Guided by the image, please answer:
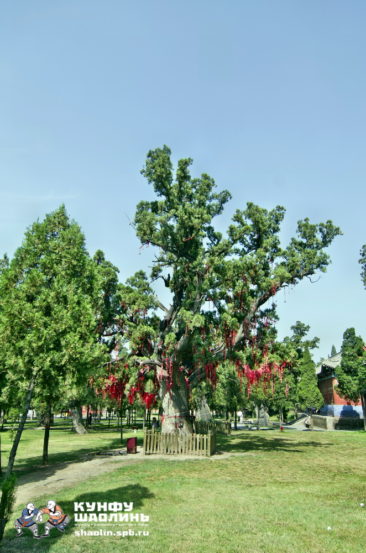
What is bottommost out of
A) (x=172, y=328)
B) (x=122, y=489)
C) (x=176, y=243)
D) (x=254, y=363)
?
(x=122, y=489)

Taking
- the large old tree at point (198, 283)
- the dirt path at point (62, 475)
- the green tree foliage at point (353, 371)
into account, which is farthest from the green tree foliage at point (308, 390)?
the dirt path at point (62, 475)

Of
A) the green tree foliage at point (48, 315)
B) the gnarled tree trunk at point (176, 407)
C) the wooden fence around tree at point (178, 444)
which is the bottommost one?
the wooden fence around tree at point (178, 444)

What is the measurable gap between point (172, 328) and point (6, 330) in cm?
1580

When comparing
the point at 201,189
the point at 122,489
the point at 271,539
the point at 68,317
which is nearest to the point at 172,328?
the point at 201,189

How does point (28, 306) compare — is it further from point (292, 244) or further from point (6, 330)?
point (292, 244)

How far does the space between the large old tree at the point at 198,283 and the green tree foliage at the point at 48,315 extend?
1073 centimetres

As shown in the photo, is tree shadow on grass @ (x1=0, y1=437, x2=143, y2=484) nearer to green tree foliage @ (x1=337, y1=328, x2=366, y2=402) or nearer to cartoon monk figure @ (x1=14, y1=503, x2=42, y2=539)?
cartoon monk figure @ (x1=14, y1=503, x2=42, y2=539)

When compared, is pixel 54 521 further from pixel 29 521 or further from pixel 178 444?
pixel 178 444

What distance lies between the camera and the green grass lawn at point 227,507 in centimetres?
763

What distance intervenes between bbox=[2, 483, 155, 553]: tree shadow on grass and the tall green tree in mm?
35499

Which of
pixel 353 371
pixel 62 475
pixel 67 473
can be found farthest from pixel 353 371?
pixel 62 475

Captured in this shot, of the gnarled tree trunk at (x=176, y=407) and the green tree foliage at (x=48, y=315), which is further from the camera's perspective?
the gnarled tree trunk at (x=176, y=407)

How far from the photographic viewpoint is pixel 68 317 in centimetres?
1019

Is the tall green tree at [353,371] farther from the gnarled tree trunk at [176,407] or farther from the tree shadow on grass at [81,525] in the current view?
the tree shadow on grass at [81,525]
